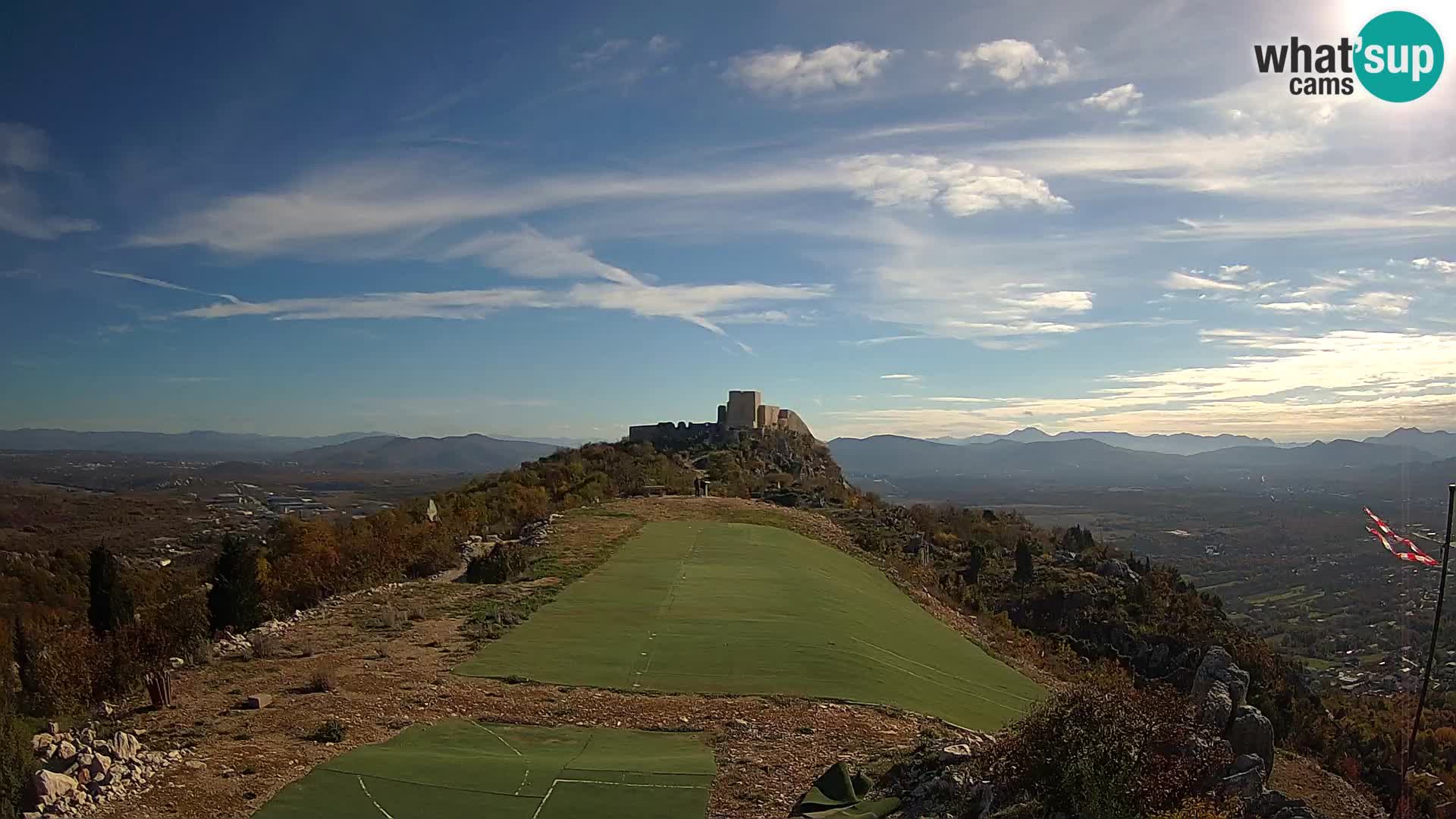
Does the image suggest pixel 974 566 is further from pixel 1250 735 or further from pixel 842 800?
pixel 842 800

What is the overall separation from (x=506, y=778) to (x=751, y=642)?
6.93m

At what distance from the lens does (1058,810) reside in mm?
7070

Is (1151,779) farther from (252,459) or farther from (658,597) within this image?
(252,459)

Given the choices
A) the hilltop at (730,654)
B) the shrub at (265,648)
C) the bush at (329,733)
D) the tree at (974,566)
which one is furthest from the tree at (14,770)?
the tree at (974,566)

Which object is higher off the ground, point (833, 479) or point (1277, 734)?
point (833, 479)

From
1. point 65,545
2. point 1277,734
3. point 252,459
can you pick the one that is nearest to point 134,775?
point 1277,734

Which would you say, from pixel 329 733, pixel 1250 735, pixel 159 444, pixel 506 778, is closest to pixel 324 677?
pixel 329 733

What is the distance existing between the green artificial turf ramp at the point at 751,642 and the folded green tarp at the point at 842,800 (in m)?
3.79

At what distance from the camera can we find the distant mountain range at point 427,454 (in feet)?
411

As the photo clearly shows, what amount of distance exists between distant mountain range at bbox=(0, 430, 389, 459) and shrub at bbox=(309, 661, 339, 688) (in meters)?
87.6

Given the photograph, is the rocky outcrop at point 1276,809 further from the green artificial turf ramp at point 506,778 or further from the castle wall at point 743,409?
the castle wall at point 743,409

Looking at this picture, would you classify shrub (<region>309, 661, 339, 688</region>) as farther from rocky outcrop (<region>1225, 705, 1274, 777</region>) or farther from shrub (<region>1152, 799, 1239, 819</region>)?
rocky outcrop (<region>1225, 705, 1274, 777</region>)

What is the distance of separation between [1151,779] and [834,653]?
8.53m

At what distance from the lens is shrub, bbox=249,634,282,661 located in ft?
44.9
